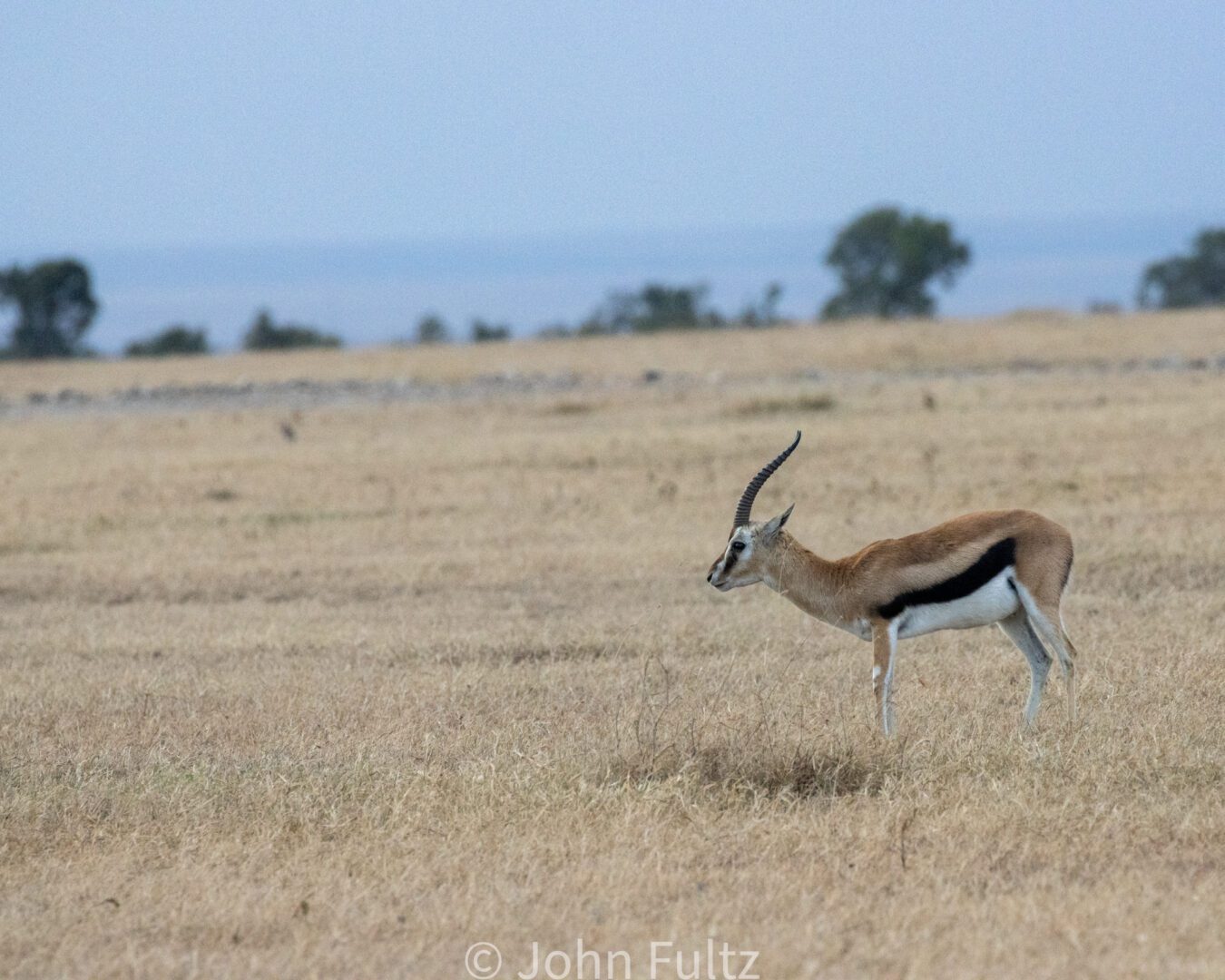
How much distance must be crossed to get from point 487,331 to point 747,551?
42.4 metres

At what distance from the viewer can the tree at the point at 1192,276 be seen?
210 feet

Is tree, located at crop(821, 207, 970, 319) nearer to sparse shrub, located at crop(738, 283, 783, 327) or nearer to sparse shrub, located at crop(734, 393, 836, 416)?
sparse shrub, located at crop(738, 283, 783, 327)

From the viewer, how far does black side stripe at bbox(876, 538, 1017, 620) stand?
7738mm

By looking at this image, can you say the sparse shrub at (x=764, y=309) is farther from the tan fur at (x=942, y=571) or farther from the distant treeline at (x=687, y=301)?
the tan fur at (x=942, y=571)

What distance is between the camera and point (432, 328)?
180 ft

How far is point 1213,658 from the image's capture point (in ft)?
29.1

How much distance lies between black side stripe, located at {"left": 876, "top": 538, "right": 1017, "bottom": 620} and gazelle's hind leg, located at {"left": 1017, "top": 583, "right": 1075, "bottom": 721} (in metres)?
0.15

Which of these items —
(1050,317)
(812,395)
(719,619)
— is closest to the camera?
(719,619)

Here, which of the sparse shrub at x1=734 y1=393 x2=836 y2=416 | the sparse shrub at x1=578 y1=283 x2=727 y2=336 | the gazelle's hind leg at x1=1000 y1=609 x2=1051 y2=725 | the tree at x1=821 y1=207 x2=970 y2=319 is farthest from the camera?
the tree at x1=821 y1=207 x2=970 y2=319

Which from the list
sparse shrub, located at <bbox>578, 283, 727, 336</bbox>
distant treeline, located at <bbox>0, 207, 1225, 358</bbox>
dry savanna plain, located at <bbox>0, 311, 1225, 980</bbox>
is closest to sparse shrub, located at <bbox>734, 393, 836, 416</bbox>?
dry savanna plain, located at <bbox>0, 311, 1225, 980</bbox>

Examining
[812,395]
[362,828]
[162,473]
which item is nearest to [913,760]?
[362,828]

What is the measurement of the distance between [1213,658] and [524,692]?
12.1 ft

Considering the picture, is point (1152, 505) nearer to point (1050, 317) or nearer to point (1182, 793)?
point (1182, 793)

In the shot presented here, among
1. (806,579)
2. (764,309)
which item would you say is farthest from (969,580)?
(764,309)
